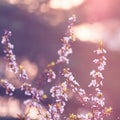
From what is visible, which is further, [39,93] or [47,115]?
[39,93]

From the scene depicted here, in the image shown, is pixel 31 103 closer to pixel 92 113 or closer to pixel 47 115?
pixel 47 115

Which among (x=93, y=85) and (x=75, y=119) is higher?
(x=93, y=85)

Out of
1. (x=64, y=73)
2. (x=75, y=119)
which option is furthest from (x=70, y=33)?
(x=75, y=119)

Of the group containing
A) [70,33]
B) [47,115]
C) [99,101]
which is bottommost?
[47,115]

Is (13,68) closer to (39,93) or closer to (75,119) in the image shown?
(39,93)

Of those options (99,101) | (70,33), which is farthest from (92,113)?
(70,33)

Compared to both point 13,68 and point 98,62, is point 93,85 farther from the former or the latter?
point 13,68

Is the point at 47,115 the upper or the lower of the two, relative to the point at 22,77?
lower

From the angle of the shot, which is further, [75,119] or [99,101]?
[99,101]
